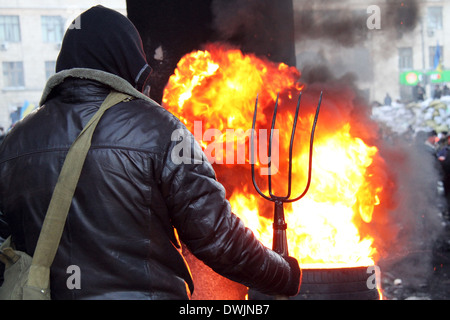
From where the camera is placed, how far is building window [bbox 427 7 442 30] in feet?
Answer: 104

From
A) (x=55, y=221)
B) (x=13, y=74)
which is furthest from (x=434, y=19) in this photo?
(x=55, y=221)

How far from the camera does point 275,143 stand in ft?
13.0

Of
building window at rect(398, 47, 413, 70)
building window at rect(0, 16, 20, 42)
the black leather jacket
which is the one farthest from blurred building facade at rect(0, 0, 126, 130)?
the black leather jacket

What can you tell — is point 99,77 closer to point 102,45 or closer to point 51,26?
point 102,45

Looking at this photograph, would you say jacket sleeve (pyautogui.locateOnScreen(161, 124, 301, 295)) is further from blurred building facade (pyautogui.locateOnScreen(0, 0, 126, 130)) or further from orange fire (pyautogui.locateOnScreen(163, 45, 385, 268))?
blurred building facade (pyautogui.locateOnScreen(0, 0, 126, 130))

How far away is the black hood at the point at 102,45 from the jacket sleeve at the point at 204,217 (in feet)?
1.13

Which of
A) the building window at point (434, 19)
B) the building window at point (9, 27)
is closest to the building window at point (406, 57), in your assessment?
the building window at point (434, 19)

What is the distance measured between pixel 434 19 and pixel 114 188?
1401 inches
